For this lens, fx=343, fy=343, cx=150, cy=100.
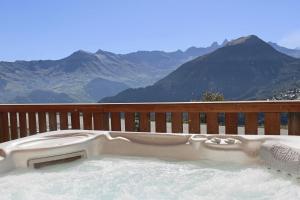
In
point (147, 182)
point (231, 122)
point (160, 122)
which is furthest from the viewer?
point (160, 122)

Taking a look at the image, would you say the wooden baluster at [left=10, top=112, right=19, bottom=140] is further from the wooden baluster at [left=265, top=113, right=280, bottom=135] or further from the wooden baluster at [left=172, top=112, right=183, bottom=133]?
the wooden baluster at [left=265, top=113, right=280, bottom=135]

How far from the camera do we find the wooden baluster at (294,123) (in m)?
2.77

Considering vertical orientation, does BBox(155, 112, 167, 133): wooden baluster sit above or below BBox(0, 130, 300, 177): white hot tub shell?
above

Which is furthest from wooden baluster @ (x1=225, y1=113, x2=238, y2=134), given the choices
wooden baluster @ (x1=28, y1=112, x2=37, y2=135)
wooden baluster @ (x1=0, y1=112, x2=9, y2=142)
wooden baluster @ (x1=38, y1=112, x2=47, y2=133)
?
wooden baluster @ (x1=0, y1=112, x2=9, y2=142)

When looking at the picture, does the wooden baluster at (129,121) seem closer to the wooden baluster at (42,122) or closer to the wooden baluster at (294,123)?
the wooden baluster at (42,122)

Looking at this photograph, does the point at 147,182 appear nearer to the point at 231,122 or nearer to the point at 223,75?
the point at 231,122

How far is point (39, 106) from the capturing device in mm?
3564

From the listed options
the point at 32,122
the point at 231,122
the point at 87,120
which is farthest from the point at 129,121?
the point at 32,122

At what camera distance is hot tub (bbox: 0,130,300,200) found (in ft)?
6.50

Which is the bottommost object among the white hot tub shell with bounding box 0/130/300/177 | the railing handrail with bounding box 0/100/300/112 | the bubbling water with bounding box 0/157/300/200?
the bubbling water with bounding box 0/157/300/200

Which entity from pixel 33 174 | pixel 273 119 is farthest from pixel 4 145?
pixel 273 119

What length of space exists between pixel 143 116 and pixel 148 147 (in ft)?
1.95

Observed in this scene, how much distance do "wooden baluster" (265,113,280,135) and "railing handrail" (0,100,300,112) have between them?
0.17 feet

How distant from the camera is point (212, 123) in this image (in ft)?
9.95
